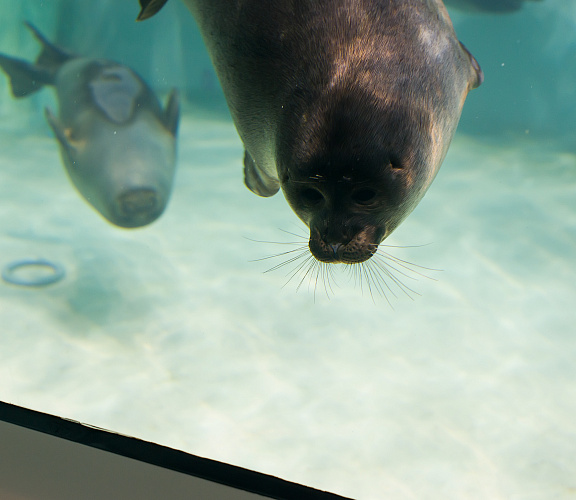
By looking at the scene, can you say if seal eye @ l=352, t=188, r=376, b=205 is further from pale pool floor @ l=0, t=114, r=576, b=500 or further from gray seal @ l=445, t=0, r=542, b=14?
gray seal @ l=445, t=0, r=542, b=14

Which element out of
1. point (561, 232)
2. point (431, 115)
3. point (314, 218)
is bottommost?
point (314, 218)

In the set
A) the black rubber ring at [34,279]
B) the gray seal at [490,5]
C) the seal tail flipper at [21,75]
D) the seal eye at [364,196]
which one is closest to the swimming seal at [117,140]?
the black rubber ring at [34,279]

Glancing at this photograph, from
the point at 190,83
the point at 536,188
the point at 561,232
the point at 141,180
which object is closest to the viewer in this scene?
the point at 141,180

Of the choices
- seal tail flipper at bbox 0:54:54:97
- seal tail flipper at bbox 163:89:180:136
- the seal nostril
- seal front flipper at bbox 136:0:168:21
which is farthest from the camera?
seal tail flipper at bbox 0:54:54:97

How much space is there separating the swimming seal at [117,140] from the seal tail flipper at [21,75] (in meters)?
0.76

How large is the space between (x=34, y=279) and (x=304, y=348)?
235cm

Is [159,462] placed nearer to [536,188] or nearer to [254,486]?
[254,486]

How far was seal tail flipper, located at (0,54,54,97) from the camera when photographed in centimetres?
562

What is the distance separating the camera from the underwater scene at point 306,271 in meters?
1.26

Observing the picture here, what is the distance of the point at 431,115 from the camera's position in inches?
51.5

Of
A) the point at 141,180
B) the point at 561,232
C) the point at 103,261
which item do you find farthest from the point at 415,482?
the point at 561,232

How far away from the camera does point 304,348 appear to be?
350cm

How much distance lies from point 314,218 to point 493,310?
341 cm

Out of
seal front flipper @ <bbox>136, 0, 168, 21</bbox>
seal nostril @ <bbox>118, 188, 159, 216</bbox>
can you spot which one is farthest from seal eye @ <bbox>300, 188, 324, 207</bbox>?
seal nostril @ <bbox>118, 188, 159, 216</bbox>
